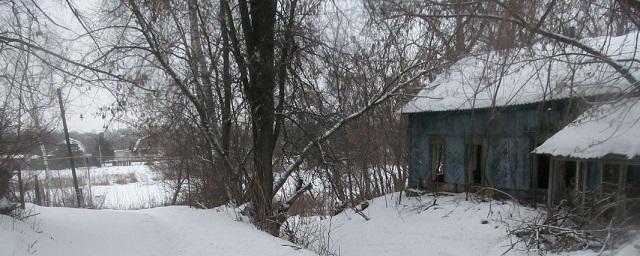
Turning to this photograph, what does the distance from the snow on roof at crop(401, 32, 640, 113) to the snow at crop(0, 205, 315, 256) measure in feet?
16.2

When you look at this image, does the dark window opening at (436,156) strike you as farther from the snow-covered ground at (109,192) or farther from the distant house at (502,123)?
the snow-covered ground at (109,192)

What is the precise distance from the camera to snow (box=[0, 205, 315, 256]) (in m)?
5.06

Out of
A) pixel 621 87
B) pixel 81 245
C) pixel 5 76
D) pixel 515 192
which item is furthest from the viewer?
pixel 515 192

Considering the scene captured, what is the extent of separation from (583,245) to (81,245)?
24.7ft

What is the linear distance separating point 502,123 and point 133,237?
9.07 meters

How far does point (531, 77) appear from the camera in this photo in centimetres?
800

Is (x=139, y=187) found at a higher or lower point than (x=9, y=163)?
lower

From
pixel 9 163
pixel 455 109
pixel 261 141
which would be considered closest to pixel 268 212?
pixel 261 141

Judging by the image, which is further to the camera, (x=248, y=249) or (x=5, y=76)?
(x=5, y=76)

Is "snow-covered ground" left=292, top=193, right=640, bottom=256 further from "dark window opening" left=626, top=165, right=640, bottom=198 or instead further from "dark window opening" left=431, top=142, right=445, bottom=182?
"dark window opening" left=626, top=165, right=640, bottom=198

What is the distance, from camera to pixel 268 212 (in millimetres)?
7059

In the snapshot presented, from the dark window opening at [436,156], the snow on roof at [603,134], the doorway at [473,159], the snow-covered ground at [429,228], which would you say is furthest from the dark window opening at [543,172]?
the snow on roof at [603,134]

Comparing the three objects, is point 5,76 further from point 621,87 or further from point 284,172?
point 621,87

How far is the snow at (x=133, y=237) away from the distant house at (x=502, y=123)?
5395mm
